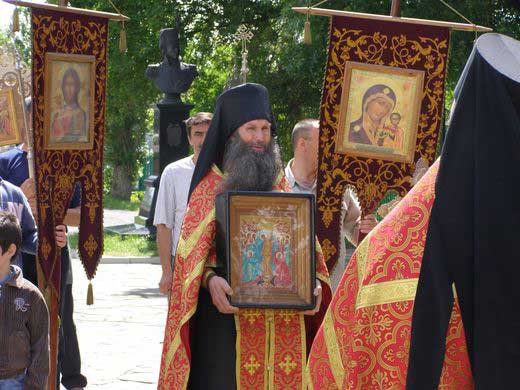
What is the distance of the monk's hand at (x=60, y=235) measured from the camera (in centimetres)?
714

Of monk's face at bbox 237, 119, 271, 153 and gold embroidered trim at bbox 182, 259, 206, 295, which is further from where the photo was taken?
monk's face at bbox 237, 119, 271, 153

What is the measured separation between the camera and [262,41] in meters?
23.2

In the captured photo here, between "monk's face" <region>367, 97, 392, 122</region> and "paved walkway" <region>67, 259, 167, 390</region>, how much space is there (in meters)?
3.08

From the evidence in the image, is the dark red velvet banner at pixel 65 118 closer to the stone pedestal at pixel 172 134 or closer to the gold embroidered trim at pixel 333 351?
the gold embroidered trim at pixel 333 351

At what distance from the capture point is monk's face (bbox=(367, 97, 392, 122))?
6.83 metres

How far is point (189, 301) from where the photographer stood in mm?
5898

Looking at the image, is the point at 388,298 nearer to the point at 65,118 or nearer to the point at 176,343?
the point at 176,343

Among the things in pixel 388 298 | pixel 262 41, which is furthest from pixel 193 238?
pixel 262 41

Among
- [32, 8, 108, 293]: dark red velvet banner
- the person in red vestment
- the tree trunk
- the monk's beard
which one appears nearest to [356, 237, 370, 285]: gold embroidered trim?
the person in red vestment

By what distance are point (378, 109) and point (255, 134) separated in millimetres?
1012

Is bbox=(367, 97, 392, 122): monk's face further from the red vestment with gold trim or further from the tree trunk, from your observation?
the tree trunk

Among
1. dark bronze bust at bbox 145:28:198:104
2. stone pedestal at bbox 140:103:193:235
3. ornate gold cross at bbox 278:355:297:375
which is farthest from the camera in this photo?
stone pedestal at bbox 140:103:193:235

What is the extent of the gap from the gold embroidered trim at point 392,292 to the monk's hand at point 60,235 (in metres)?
4.27

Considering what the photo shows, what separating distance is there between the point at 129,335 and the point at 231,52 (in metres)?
13.4
